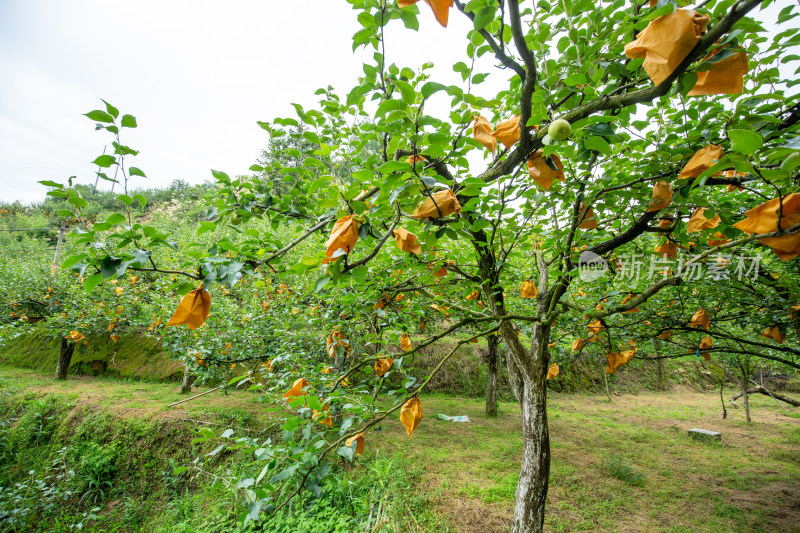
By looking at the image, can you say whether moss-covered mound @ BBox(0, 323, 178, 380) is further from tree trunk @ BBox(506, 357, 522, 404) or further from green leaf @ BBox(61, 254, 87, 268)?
green leaf @ BBox(61, 254, 87, 268)

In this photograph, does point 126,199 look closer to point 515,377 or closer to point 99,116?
point 99,116

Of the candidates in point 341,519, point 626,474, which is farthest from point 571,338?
point 341,519

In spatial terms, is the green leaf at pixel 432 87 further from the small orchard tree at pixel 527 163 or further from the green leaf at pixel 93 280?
the green leaf at pixel 93 280

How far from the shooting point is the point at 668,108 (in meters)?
1.85

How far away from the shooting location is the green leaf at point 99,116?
0.80 m

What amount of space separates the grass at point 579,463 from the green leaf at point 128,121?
61.4 inches

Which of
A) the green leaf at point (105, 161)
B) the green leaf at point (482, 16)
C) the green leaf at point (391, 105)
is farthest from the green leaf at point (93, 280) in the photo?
the green leaf at point (482, 16)

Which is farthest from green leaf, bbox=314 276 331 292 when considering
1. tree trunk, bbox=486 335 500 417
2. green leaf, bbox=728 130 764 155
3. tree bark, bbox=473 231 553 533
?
tree trunk, bbox=486 335 500 417

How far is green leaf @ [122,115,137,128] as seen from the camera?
2.86ft

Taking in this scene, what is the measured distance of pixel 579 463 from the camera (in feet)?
14.1

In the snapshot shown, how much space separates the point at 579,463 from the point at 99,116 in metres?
5.51

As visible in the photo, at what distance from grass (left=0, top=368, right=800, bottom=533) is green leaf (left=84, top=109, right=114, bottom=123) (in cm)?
158

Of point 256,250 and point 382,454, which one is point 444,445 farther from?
point 256,250

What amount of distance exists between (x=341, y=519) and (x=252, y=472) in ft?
4.84
